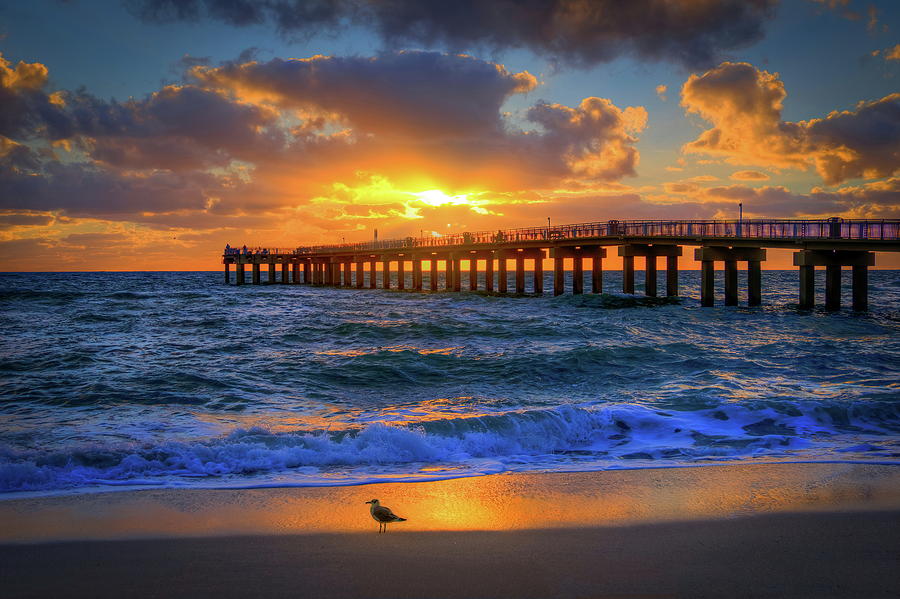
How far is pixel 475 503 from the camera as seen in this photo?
5824mm

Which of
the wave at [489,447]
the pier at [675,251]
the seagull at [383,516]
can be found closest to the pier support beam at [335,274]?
the pier at [675,251]

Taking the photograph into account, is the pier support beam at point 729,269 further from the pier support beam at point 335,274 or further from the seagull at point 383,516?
the pier support beam at point 335,274

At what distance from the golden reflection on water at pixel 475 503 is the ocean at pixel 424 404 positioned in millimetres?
516

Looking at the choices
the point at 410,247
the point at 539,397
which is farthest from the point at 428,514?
the point at 410,247

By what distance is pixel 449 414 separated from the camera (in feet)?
34.1

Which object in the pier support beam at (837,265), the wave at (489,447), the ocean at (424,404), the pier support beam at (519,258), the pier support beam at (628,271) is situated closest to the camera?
the wave at (489,447)

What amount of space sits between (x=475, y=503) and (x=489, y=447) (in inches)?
106

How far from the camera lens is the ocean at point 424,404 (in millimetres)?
7504

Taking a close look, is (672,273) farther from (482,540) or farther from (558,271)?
(482,540)

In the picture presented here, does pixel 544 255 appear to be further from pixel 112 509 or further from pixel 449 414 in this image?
pixel 112 509

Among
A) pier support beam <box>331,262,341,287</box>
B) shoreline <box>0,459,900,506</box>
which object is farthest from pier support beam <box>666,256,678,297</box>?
pier support beam <box>331,262,341,287</box>

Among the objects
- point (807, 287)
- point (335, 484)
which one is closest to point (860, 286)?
point (807, 287)

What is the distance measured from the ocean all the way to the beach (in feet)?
2.86

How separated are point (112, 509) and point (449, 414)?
19.0 feet
